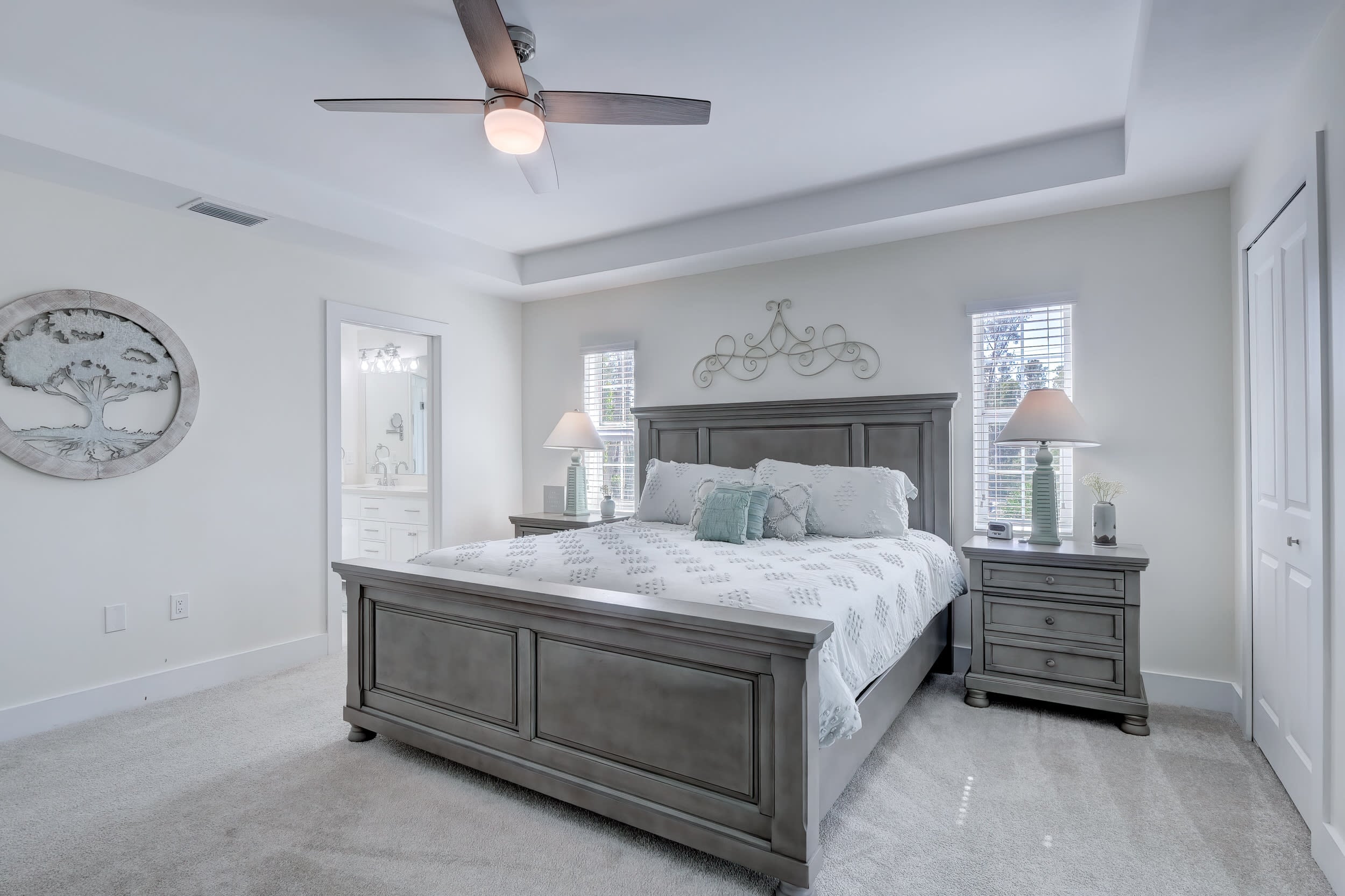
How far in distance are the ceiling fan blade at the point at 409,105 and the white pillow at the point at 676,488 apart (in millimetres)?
2219

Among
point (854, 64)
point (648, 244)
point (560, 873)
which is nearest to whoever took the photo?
point (560, 873)

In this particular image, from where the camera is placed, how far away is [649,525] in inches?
152

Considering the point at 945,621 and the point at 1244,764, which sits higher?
the point at 945,621

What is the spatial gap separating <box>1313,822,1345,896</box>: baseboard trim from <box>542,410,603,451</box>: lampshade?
385cm

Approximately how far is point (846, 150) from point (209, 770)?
3.70 metres

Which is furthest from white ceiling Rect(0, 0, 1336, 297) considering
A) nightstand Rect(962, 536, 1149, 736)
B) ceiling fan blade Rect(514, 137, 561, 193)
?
nightstand Rect(962, 536, 1149, 736)

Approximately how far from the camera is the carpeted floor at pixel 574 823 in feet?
6.22

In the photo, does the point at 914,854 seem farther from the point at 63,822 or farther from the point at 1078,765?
the point at 63,822

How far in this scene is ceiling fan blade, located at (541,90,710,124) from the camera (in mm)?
2270

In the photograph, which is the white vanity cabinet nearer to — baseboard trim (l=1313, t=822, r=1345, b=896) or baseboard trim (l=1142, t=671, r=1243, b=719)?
baseboard trim (l=1142, t=671, r=1243, b=719)

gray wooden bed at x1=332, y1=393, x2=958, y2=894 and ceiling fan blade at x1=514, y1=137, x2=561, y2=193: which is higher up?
ceiling fan blade at x1=514, y1=137, x2=561, y2=193

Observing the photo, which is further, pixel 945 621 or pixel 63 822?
pixel 945 621

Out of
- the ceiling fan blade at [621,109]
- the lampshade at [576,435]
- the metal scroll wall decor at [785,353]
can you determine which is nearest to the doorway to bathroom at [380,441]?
the lampshade at [576,435]

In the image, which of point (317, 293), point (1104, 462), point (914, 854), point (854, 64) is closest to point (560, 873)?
point (914, 854)
